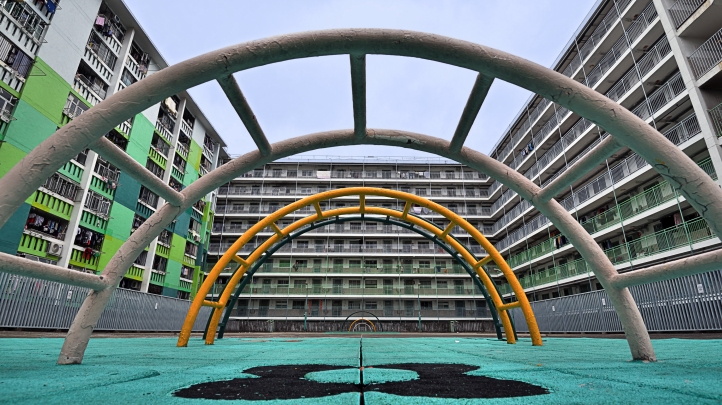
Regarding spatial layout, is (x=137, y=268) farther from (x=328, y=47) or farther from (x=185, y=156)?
(x=328, y=47)

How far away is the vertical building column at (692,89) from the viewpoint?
1502 centimetres

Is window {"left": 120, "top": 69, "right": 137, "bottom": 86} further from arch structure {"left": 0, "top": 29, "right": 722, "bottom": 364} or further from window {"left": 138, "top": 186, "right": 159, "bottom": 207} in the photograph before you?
arch structure {"left": 0, "top": 29, "right": 722, "bottom": 364}

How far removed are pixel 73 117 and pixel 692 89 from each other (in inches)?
1234

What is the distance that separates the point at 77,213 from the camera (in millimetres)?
21797

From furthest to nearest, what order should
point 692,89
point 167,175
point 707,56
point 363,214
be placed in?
point 167,175 → point 692,89 → point 707,56 → point 363,214

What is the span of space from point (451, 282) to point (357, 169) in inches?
690

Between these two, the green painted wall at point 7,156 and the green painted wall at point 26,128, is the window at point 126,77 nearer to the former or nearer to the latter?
the green painted wall at point 26,128

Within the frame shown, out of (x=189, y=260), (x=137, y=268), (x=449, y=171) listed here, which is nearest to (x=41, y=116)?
(x=137, y=268)

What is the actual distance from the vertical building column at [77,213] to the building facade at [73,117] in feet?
0.17

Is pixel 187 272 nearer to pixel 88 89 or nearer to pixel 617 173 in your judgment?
pixel 88 89

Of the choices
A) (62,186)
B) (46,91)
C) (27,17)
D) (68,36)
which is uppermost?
(68,36)

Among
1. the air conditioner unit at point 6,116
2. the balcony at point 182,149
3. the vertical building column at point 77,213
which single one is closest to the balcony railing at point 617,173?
the air conditioner unit at point 6,116

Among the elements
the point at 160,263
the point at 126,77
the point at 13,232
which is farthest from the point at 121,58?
the point at 160,263

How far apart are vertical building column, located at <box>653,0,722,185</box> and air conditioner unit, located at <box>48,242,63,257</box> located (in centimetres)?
3156
